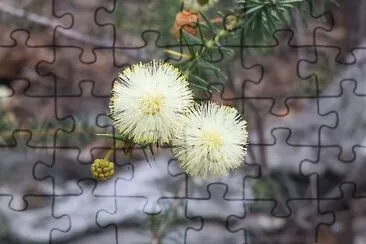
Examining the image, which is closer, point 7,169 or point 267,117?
point 7,169

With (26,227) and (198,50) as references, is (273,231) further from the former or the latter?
(198,50)

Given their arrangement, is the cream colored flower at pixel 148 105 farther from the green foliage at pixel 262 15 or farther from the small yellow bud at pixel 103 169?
the green foliage at pixel 262 15

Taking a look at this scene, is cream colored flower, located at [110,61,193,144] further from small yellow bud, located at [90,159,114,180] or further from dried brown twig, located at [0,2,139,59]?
dried brown twig, located at [0,2,139,59]

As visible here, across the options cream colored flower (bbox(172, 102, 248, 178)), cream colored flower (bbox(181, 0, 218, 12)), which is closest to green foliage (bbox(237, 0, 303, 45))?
cream colored flower (bbox(181, 0, 218, 12))

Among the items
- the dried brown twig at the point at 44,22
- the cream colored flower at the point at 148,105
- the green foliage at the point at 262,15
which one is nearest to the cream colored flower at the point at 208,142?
the cream colored flower at the point at 148,105

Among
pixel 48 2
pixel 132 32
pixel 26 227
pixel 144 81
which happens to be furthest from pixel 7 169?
pixel 144 81
